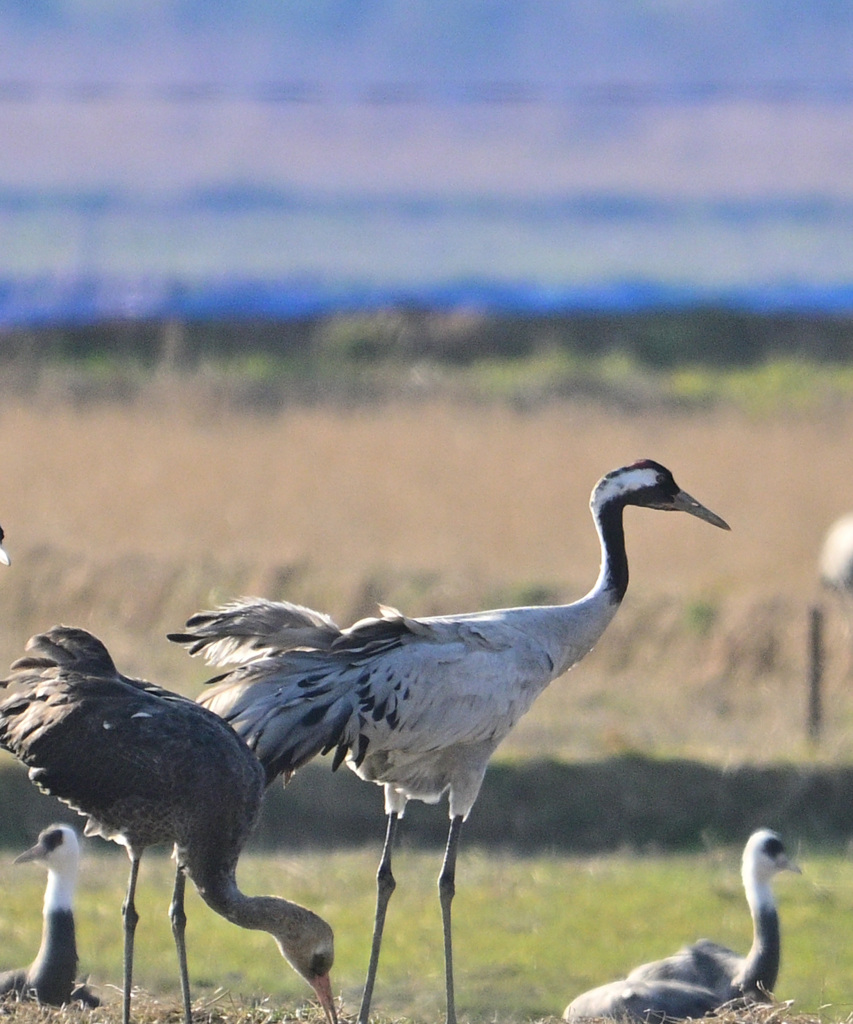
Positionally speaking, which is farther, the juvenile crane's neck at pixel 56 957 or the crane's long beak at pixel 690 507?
the crane's long beak at pixel 690 507

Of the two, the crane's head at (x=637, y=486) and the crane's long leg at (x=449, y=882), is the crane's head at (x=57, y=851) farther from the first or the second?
the crane's head at (x=637, y=486)

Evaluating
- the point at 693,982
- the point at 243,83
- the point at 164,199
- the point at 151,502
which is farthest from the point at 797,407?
the point at 243,83

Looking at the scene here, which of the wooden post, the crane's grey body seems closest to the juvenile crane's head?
the crane's grey body

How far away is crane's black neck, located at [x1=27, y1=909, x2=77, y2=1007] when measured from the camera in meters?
9.42

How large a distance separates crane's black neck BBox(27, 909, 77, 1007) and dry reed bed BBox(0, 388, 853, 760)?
16.4 ft

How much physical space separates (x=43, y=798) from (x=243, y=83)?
120 feet

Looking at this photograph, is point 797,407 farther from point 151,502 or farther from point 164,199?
point 164,199

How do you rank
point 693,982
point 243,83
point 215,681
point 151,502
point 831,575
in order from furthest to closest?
point 243,83
point 151,502
point 831,575
point 693,982
point 215,681

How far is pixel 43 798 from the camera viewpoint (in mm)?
13484

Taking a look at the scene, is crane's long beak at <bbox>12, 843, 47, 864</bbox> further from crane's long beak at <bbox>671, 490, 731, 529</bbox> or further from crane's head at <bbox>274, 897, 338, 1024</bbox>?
crane's long beak at <bbox>671, 490, 731, 529</bbox>

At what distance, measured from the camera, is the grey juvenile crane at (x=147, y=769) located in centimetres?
825

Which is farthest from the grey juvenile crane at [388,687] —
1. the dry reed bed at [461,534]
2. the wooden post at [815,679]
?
the wooden post at [815,679]

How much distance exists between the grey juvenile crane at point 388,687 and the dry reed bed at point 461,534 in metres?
4.80

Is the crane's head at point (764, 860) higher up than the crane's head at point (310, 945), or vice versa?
the crane's head at point (764, 860)
